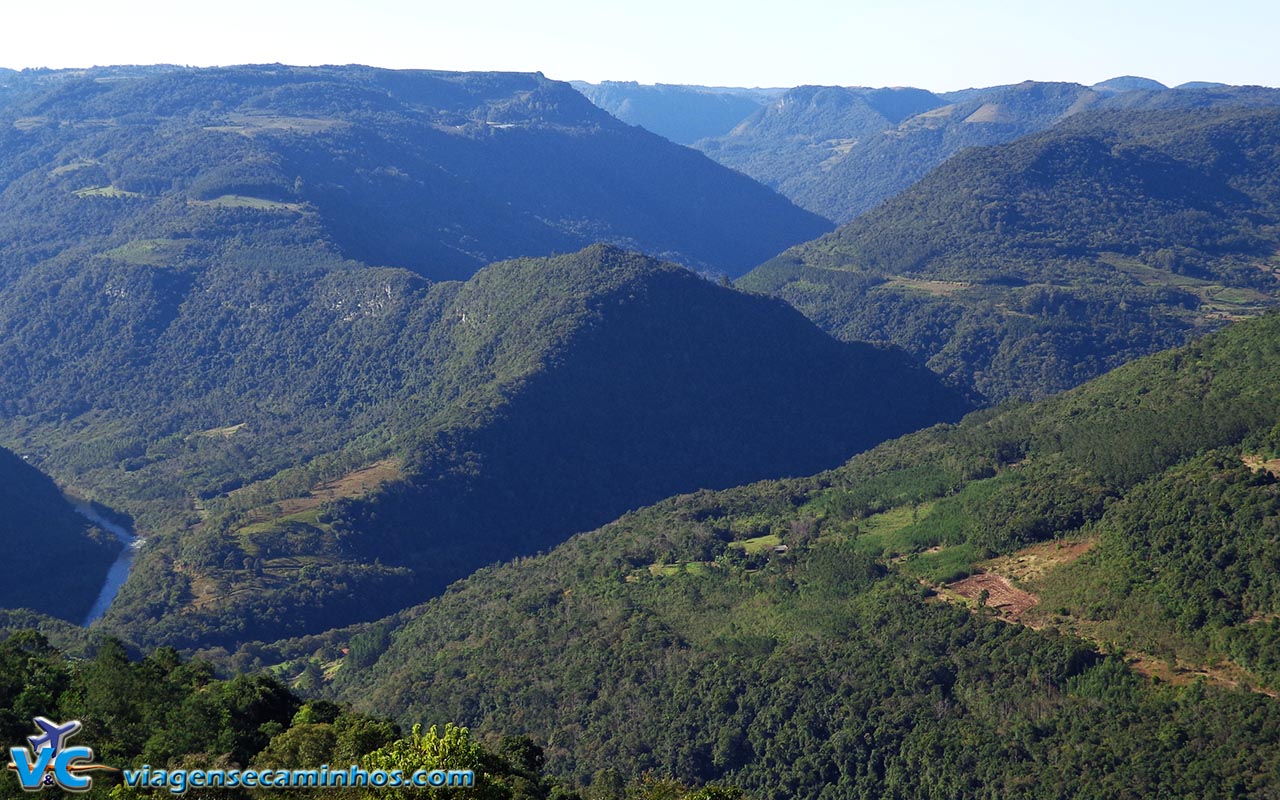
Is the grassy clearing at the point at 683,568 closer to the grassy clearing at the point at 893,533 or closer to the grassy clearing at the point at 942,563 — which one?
the grassy clearing at the point at 893,533

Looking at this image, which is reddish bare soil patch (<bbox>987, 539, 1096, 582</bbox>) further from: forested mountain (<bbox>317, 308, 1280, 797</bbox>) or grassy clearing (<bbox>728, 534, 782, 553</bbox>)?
grassy clearing (<bbox>728, 534, 782, 553</bbox>)

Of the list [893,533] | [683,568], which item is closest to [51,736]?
[683,568]

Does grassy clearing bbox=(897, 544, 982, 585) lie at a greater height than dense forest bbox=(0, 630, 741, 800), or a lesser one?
lesser

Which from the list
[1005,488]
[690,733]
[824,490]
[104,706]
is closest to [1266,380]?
[1005,488]

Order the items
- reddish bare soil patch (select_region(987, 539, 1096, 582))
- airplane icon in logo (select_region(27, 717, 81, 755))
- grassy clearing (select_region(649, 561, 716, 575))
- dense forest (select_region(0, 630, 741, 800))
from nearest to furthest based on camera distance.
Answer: dense forest (select_region(0, 630, 741, 800)) < airplane icon in logo (select_region(27, 717, 81, 755)) < reddish bare soil patch (select_region(987, 539, 1096, 582)) < grassy clearing (select_region(649, 561, 716, 575))

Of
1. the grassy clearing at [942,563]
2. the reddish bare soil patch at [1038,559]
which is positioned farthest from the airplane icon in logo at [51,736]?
the reddish bare soil patch at [1038,559]

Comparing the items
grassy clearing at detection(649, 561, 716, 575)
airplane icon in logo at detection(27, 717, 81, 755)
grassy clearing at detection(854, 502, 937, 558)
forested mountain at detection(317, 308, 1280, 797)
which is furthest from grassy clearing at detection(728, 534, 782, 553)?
airplane icon in logo at detection(27, 717, 81, 755)
